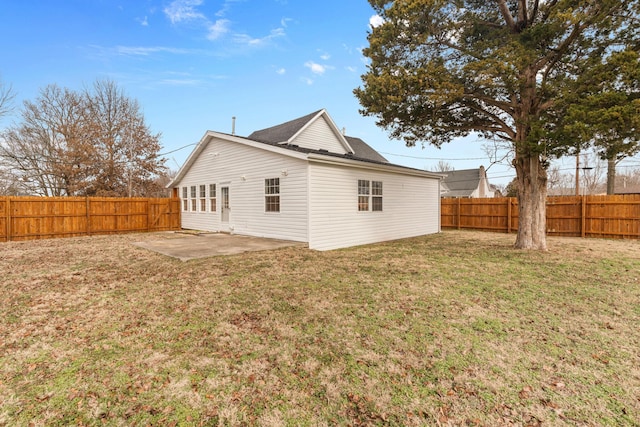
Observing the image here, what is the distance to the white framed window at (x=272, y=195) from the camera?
10156mm

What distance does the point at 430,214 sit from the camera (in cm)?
1464

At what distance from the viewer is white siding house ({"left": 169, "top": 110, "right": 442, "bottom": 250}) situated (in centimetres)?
931

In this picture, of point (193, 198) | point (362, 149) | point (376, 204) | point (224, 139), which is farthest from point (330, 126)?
point (193, 198)

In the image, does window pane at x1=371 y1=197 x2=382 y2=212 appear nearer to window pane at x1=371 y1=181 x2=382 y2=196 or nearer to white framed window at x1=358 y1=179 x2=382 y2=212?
white framed window at x1=358 y1=179 x2=382 y2=212

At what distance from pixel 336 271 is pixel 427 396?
4071 millimetres

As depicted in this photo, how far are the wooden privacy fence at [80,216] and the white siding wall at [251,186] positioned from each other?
187 cm

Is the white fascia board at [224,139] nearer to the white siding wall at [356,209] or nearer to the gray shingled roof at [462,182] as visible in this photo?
the white siding wall at [356,209]

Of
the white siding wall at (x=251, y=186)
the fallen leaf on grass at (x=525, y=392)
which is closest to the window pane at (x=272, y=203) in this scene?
the white siding wall at (x=251, y=186)

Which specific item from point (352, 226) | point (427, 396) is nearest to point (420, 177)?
point (352, 226)

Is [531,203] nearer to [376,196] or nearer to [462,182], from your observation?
[376,196]

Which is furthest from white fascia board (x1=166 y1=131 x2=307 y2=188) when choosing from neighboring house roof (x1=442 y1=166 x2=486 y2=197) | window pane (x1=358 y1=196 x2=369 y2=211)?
neighboring house roof (x1=442 y1=166 x2=486 y2=197)

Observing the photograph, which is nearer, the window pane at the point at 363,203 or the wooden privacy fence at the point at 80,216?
the window pane at the point at 363,203

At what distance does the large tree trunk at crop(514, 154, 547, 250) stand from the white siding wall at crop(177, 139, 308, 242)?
6.71 meters

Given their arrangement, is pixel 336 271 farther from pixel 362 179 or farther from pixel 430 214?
pixel 430 214
